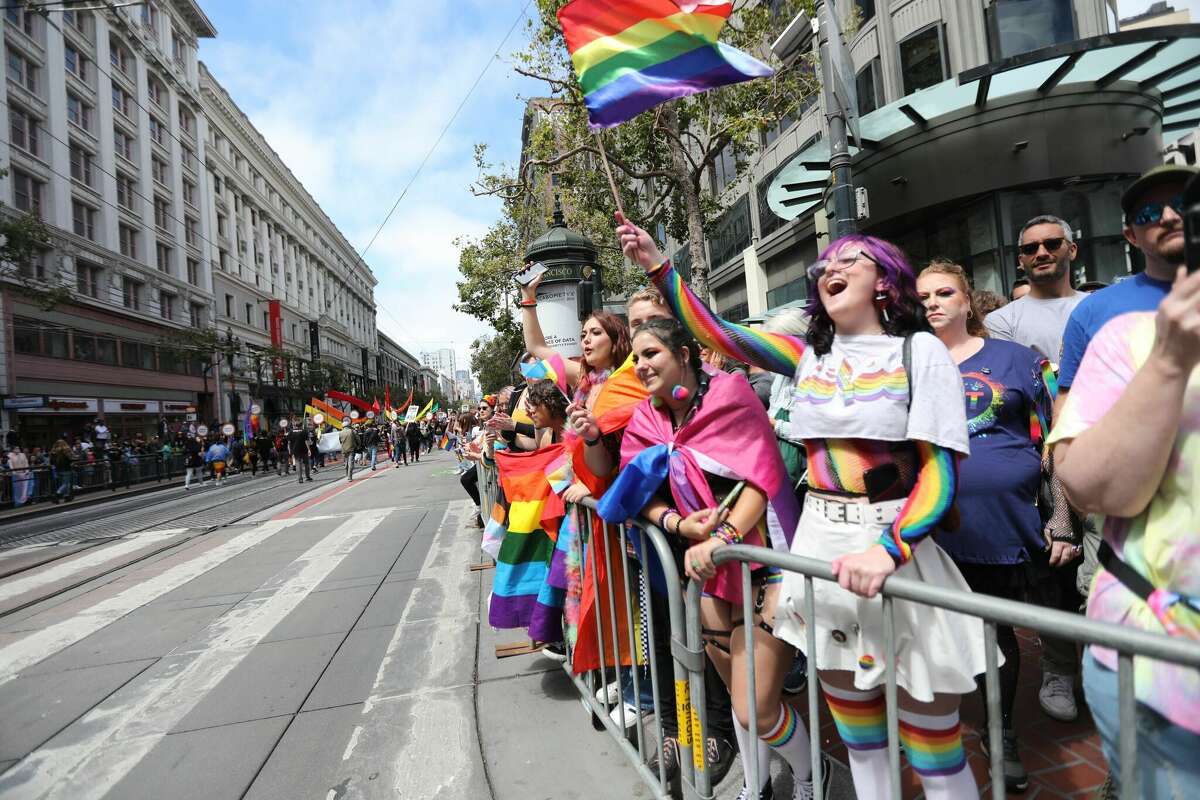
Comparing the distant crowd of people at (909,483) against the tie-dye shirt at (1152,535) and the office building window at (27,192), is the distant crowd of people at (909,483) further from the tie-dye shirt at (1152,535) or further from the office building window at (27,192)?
the office building window at (27,192)

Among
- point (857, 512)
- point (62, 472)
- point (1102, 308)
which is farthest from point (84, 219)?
point (1102, 308)

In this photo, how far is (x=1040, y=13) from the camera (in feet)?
41.2

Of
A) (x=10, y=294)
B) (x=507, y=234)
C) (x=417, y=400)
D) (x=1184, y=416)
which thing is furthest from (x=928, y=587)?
(x=417, y=400)

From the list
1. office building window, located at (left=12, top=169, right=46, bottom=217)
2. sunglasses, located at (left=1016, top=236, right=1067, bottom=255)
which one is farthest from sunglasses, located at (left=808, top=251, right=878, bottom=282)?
office building window, located at (left=12, top=169, right=46, bottom=217)

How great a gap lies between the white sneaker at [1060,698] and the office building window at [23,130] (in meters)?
35.7

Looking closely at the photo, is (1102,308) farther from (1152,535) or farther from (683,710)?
(683,710)

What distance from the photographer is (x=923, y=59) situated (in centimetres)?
1364

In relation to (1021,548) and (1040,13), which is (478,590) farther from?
(1040,13)

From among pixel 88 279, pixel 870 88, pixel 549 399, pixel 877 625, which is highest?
pixel 88 279

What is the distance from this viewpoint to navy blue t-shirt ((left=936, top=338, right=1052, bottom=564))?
230 centimetres

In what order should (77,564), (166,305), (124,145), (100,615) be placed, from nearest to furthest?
1. (100,615)
2. (77,564)
3. (124,145)
4. (166,305)

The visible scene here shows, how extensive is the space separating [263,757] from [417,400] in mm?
94245

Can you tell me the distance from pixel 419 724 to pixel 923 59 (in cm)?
1566

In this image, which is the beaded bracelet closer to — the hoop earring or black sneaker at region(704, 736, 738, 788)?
the hoop earring
